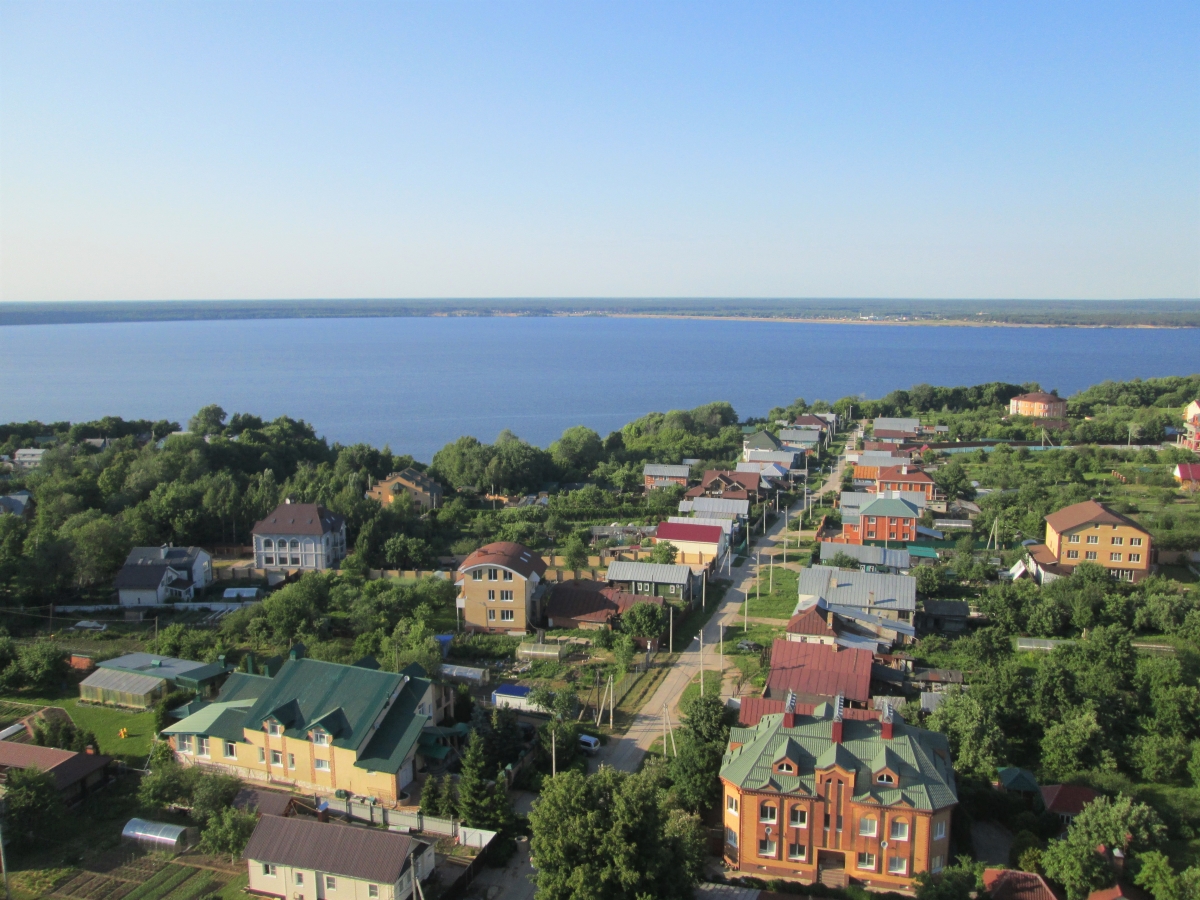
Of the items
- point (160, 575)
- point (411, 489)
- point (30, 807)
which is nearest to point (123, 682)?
point (30, 807)

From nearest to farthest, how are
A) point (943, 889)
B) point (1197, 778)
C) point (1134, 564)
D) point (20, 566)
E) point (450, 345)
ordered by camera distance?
point (943, 889), point (1197, 778), point (20, 566), point (1134, 564), point (450, 345)

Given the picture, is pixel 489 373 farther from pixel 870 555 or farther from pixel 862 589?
pixel 862 589

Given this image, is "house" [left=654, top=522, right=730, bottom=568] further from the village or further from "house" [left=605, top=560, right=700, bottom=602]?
"house" [left=605, top=560, right=700, bottom=602]

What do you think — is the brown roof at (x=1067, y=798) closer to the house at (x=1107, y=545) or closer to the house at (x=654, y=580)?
the house at (x=654, y=580)

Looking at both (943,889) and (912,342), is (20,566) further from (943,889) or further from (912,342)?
(912,342)

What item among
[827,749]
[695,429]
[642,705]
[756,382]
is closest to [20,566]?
[642,705]

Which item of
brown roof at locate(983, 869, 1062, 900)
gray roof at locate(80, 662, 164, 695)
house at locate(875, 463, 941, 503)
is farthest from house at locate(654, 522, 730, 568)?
brown roof at locate(983, 869, 1062, 900)
